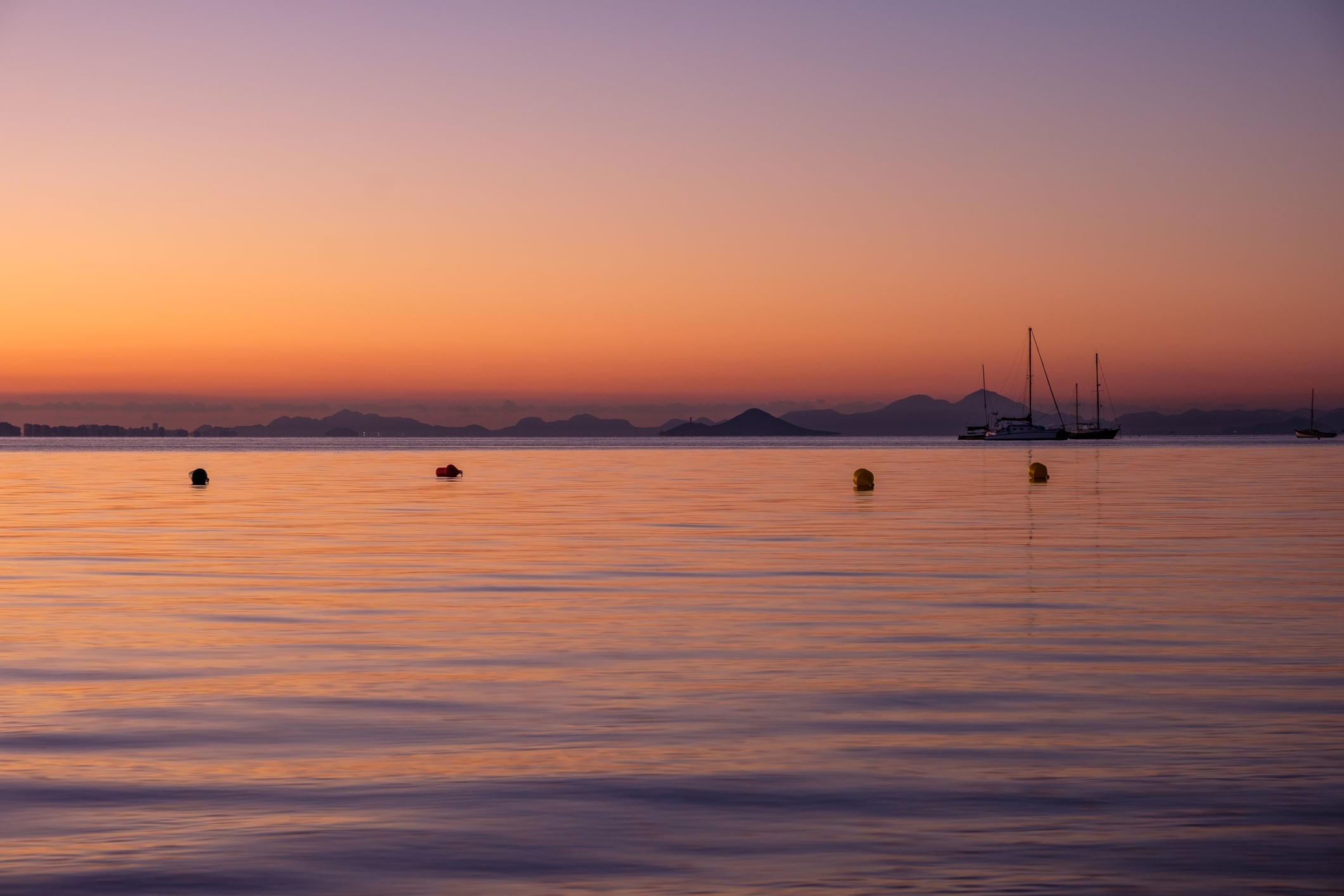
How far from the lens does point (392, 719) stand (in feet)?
46.0

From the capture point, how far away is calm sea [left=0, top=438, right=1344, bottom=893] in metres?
9.34

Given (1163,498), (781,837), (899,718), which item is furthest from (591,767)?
(1163,498)

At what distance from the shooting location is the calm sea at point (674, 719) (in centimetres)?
934

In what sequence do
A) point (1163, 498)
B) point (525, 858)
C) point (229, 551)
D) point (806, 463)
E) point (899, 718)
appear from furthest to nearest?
point (806, 463) → point (1163, 498) → point (229, 551) → point (899, 718) → point (525, 858)

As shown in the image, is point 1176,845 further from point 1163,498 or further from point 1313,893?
point 1163,498

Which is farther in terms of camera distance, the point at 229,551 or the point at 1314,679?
the point at 229,551

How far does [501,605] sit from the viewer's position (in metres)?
23.3

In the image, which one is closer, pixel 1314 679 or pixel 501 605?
pixel 1314 679

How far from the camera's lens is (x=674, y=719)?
552 inches

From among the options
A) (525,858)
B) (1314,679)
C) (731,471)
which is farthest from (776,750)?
(731,471)

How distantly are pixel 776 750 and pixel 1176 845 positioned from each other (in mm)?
3861

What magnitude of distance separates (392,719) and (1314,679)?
9515 mm

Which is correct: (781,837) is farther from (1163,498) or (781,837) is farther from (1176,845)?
(1163,498)

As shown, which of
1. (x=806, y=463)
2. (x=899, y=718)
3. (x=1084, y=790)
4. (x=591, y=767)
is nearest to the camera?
(x=1084, y=790)
